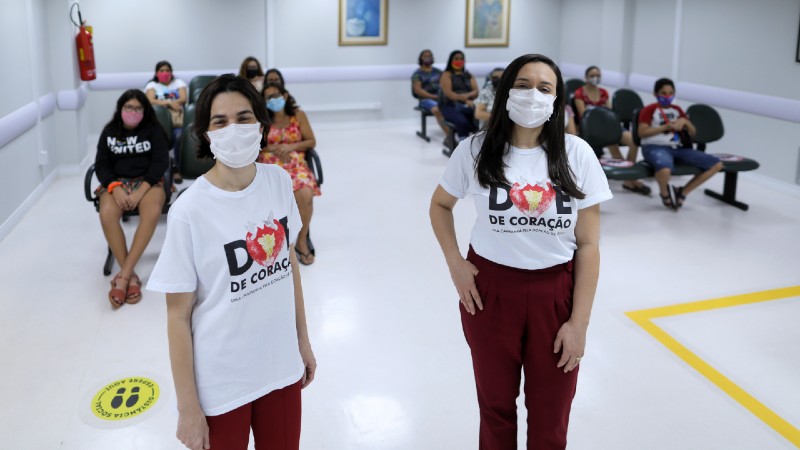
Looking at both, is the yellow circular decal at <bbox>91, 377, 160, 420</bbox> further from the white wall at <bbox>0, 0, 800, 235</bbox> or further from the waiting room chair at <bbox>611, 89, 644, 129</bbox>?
the waiting room chair at <bbox>611, 89, 644, 129</bbox>

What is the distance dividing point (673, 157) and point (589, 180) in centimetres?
465

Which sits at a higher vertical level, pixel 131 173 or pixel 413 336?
pixel 131 173

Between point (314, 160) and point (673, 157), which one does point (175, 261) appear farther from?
point (673, 157)

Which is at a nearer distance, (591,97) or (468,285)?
(468,285)

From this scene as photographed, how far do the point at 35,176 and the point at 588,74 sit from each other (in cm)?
561

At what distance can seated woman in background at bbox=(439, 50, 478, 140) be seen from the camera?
27.8 ft

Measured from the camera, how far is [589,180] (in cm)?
203

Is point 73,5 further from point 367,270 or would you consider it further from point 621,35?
point 621,35

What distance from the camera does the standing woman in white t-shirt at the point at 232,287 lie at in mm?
1662

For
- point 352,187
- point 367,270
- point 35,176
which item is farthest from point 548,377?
point 35,176

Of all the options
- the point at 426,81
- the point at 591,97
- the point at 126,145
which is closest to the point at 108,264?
the point at 126,145

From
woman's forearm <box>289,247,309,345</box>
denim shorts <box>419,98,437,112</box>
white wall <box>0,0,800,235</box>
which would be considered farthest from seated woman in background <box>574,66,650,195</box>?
woman's forearm <box>289,247,309,345</box>

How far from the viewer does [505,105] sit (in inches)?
81.7

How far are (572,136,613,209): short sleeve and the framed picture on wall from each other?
8980 mm
